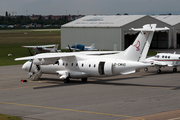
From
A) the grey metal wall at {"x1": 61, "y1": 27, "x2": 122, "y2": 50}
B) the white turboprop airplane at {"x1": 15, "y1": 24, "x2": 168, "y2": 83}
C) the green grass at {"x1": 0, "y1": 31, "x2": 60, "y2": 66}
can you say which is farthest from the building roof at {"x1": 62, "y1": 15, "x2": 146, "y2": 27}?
the white turboprop airplane at {"x1": 15, "y1": 24, "x2": 168, "y2": 83}

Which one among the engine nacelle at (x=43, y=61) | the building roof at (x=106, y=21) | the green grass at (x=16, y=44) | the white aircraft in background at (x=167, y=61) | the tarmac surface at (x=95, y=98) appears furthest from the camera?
the building roof at (x=106, y=21)

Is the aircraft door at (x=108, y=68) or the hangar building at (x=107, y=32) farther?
the hangar building at (x=107, y=32)

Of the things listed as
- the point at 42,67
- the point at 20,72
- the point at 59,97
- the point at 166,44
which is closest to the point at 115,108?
the point at 59,97

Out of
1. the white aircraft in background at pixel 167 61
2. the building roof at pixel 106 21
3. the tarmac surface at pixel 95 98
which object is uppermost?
the building roof at pixel 106 21

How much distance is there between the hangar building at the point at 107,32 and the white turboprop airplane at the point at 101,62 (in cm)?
4143

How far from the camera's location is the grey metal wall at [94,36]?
7594 centimetres

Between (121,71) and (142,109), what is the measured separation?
9727mm

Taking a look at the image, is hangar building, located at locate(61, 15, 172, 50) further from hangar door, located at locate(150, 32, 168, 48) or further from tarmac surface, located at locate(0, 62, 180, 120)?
tarmac surface, located at locate(0, 62, 180, 120)

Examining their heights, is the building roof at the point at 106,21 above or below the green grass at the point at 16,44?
above

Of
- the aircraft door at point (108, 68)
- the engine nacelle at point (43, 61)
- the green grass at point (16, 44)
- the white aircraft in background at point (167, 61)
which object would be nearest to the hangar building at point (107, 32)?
the green grass at point (16, 44)

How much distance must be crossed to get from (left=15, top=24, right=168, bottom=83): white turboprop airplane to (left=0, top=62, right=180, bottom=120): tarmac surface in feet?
3.95

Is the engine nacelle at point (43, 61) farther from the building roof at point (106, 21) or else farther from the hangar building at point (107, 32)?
the building roof at point (106, 21)

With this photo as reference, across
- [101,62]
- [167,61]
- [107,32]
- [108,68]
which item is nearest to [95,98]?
[108,68]

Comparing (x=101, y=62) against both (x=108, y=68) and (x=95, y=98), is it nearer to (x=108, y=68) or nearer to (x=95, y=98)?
(x=108, y=68)
